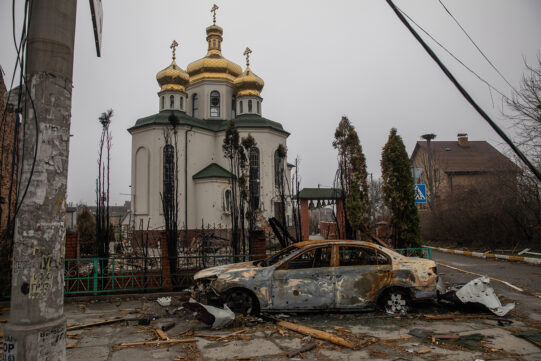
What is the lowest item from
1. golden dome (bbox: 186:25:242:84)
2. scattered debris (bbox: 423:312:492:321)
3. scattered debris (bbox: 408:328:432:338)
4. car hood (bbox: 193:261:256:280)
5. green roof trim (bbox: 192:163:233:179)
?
scattered debris (bbox: 423:312:492:321)

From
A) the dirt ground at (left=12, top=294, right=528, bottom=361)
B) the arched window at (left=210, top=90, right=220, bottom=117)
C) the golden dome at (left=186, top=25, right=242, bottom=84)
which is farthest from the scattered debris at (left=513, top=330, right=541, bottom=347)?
the golden dome at (left=186, top=25, right=242, bottom=84)

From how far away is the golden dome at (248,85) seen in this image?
3178 cm

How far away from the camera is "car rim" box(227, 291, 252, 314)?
6782 mm

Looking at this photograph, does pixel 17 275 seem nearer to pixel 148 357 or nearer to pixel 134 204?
pixel 148 357

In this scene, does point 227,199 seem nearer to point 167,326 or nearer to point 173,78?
point 173,78

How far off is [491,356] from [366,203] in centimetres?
708

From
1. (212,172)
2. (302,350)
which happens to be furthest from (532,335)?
(212,172)

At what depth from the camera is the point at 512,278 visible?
11.2 m

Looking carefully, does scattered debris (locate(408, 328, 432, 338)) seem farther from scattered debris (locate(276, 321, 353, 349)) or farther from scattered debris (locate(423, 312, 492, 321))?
scattered debris (locate(276, 321, 353, 349))

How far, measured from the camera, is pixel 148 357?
5027mm

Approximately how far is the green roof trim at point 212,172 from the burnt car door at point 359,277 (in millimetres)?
21094

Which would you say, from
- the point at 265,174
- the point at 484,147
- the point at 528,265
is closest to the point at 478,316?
the point at 528,265

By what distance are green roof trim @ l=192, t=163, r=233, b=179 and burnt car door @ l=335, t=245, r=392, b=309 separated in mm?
21094

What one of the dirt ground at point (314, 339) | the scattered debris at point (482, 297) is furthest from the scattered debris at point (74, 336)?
the scattered debris at point (482, 297)
